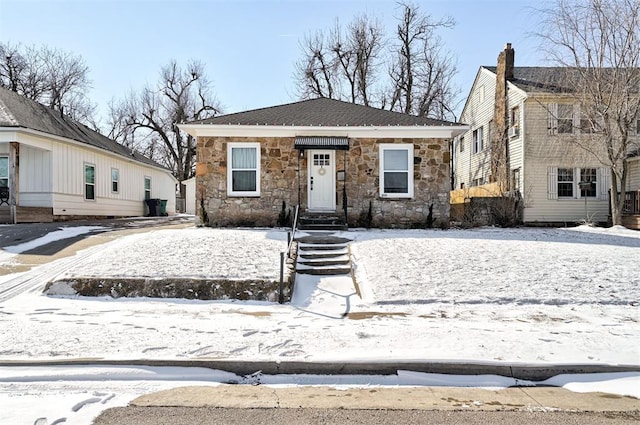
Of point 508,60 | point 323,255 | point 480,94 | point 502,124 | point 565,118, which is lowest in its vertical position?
point 323,255

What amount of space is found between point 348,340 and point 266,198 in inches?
384

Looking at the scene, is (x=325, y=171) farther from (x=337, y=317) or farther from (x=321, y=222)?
(x=337, y=317)

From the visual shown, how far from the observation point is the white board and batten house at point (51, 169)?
16031mm

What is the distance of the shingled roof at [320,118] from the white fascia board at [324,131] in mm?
150

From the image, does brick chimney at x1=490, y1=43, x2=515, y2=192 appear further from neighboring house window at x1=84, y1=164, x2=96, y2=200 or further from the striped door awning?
neighboring house window at x1=84, y1=164, x2=96, y2=200

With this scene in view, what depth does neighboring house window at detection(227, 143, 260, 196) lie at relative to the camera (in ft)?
48.4

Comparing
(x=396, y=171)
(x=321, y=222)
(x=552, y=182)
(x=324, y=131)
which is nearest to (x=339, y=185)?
(x=321, y=222)

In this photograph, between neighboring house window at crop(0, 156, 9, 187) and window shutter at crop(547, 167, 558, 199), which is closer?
neighboring house window at crop(0, 156, 9, 187)

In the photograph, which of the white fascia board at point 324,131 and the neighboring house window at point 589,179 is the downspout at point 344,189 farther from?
the neighboring house window at point 589,179

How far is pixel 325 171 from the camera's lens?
1494 centimetres

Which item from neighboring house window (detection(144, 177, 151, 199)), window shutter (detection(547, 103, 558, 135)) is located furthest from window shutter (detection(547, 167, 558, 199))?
neighboring house window (detection(144, 177, 151, 199))

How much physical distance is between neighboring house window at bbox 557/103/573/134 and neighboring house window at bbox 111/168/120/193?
21217 millimetres

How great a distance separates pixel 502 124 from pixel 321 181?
12803 mm

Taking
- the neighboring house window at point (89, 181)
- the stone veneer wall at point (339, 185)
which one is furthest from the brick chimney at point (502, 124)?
the neighboring house window at point (89, 181)
